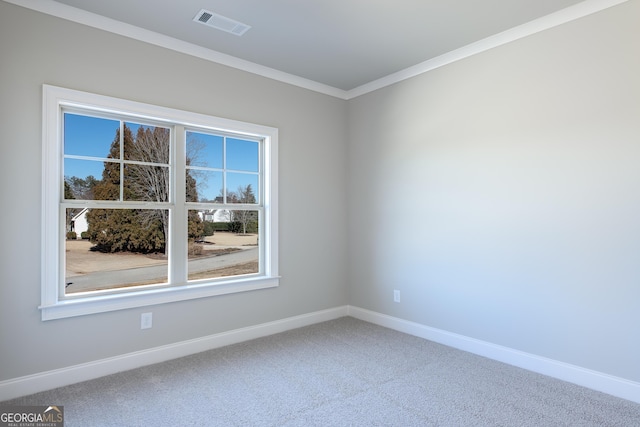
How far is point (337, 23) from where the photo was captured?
9.16 feet

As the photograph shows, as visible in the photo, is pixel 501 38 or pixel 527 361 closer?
pixel 527 361

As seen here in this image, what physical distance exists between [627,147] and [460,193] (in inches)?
47.7

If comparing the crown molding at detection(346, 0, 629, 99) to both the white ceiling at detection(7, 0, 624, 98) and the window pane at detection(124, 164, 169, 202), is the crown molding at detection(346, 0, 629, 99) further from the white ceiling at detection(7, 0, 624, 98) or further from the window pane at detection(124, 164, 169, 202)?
the window pane at detection(124, 164, 169, 202)

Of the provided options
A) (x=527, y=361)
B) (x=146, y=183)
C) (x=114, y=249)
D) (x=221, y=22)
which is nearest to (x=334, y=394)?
(x=527, y=361)

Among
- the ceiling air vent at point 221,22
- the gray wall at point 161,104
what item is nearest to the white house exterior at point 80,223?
the gray wall at point 161,104

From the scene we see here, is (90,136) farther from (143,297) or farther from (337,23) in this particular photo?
(337,23)

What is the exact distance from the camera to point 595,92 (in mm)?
2529

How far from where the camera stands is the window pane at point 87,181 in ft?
8.92

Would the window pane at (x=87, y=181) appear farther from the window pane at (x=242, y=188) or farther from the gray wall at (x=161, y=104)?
the window pane at (x=242, y=188)

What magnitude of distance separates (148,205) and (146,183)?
0.64 ft

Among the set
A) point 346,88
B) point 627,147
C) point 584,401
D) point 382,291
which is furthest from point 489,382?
point 346,88

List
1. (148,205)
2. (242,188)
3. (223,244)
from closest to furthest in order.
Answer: (148,205), (223,244), (242,188)

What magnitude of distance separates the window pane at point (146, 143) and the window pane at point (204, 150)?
0.20 m

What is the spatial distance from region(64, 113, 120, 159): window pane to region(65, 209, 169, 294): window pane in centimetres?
46
